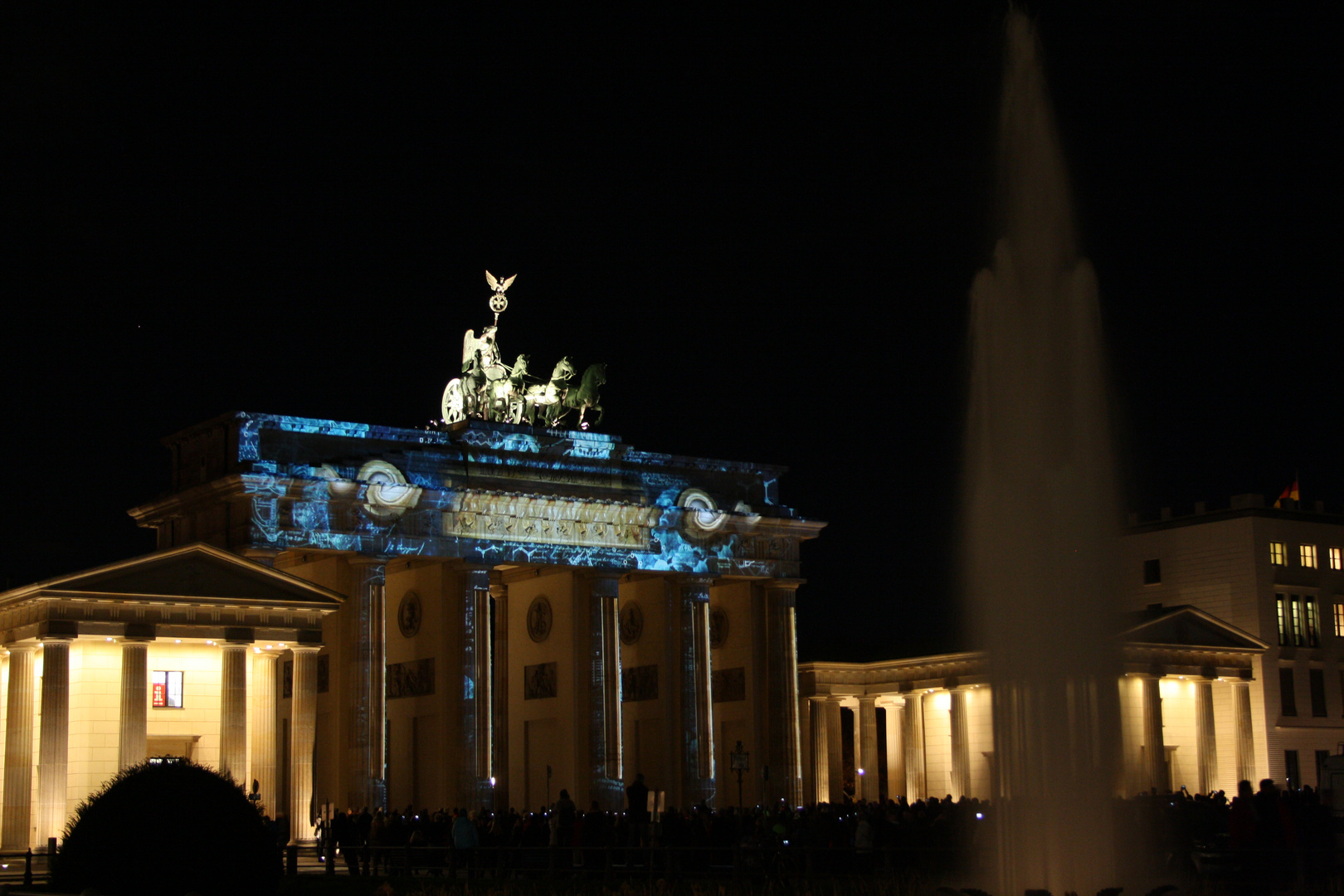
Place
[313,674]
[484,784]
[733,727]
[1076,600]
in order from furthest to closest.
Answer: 1. [733,727]
2. [484,784]
3. [313,674]
4. [1076,600]

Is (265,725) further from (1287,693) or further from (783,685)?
(1287,693)

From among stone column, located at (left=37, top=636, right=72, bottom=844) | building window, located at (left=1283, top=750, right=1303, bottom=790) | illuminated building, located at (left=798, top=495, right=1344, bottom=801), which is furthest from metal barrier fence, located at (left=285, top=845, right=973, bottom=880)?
building window, located at (left=1283, top=750, right=1303, bottom=790)

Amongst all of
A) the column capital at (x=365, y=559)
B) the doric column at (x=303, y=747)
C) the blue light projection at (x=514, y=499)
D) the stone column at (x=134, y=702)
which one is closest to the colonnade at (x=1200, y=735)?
the blue light projection at (x=514, y=499)

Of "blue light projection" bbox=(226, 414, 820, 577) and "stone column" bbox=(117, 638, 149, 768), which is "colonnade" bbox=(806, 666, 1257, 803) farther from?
"stone column" bbox=(117, 638, 149, 768)

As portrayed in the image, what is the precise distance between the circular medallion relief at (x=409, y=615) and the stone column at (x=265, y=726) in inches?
537

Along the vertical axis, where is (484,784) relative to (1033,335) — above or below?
below

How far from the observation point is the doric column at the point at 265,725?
1781 inches

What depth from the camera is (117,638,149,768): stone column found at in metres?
43.1

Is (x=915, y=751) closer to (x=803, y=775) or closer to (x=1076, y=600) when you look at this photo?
(x=803, y=775)

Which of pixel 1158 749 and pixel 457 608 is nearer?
pixel 457 608

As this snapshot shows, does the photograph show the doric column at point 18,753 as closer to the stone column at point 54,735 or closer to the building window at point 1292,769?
the stone column at point 54,735

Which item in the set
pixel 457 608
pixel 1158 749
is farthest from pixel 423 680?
pixel 1158 749

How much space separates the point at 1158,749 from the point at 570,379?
1033 inches

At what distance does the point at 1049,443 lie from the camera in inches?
997
